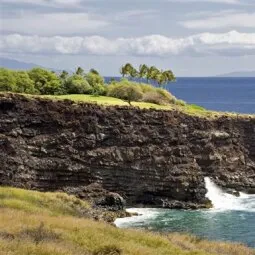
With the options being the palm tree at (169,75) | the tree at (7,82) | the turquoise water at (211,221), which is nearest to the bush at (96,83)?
the tree at (7,82)

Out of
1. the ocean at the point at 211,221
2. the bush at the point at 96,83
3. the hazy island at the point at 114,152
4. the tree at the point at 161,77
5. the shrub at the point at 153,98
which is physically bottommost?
the ocean at the point at 211,221

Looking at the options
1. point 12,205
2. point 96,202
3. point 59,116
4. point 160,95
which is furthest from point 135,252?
point 160,95

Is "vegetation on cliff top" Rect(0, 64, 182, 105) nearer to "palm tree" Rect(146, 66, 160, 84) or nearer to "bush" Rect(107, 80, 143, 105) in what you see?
"bush" Rect(107, 80, 143, 105)

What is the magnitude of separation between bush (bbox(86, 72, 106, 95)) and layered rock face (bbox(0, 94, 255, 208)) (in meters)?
19.0

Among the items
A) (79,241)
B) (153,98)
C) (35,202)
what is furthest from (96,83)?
(79,241)

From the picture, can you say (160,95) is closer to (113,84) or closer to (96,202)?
(113,84)

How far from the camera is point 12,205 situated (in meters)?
31.8

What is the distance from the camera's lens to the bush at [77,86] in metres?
89.7

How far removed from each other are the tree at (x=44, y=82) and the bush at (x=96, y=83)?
6.44m

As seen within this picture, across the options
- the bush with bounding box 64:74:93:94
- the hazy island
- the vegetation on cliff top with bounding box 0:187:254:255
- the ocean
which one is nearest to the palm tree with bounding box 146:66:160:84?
the bush with bounding box 64:74:93:94

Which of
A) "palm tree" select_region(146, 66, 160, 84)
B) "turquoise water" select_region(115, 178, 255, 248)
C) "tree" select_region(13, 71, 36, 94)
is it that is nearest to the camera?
"turquoise water" select_region(115, 178, 255, 248)

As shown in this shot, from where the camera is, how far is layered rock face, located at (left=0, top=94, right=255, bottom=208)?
219ft

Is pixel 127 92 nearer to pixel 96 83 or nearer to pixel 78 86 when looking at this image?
pixel 96 83

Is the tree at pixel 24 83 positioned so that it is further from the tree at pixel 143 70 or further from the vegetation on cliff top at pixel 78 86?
the tree at pixel 143 70
